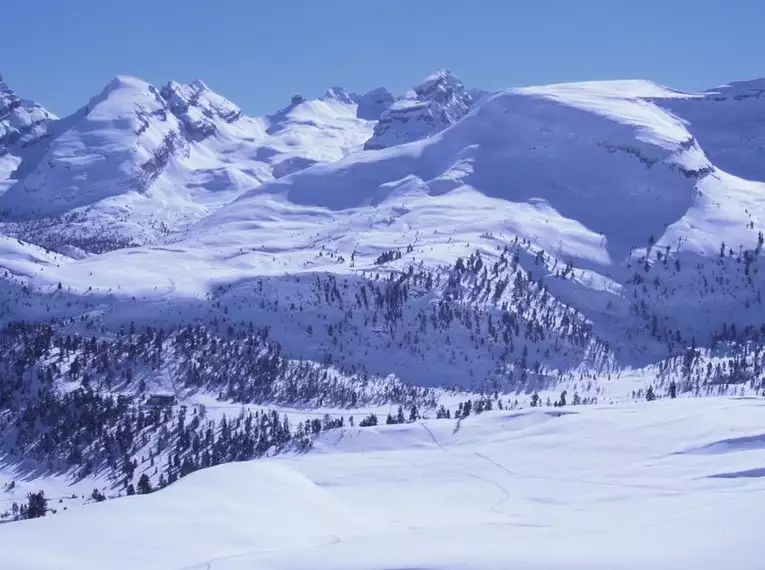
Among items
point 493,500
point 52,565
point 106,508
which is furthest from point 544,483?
point 52,565

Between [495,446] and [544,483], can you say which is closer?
[544,483]

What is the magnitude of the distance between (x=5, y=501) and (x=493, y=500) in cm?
11959

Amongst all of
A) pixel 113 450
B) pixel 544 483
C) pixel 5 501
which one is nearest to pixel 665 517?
pixel 544 483

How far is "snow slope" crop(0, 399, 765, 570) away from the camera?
48.1 meters

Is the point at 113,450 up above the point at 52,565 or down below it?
below

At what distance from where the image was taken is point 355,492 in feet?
287

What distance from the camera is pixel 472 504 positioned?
3135 inches

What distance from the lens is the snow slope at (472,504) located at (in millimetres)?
48094

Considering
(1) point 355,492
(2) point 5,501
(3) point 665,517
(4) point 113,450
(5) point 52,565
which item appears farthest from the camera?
(4) point 113,450

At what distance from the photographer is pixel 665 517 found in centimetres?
5931

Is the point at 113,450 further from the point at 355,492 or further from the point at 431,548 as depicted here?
the point at 431,548

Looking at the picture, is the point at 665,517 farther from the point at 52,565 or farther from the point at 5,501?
the point at 5,501

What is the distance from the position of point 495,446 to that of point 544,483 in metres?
20.3

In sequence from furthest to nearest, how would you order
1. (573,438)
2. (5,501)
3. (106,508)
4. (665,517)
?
(5,501) → (573,438) → (106,508) → (665,517)
